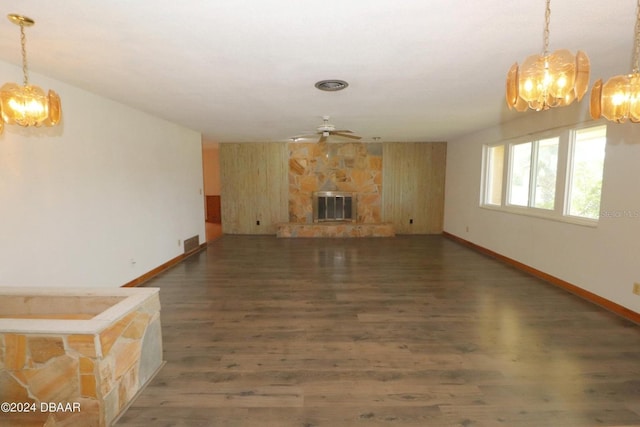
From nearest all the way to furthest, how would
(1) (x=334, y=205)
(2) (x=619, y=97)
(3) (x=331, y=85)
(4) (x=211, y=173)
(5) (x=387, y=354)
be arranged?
1. (2) (x=619, y=97)
2. (5) (x=387, y=354)
3. (3) (x=331, y=85)
4. (1) (x=334, y=205)
5. (4) (x=211, y=173)

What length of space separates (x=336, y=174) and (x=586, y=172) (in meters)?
4.81

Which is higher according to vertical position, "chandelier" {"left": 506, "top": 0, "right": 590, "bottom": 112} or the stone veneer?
"chandelier" {"left": 506, "top": 0, "right": 590, "bottom": 112}

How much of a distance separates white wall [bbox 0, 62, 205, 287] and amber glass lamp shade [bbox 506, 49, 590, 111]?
11.5 feet

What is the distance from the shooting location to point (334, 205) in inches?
298

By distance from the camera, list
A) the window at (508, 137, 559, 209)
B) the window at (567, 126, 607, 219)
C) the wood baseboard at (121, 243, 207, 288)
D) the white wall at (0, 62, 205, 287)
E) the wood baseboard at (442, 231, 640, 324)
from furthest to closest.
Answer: the window at (508, 137, 559, 209) → the wood baseboard at (121, 243, 207, 288) → the window at (567, 126, 607, 219) → the wood baseboard at (442, 231, 640, 324) → the white wall at (0, 62, 205, 287)

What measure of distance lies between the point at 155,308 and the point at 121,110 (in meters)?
2.75

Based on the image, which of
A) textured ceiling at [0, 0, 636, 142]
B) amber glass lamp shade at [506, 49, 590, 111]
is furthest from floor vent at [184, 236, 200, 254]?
amber glass lamp shade at [506, 49, 590, 111]

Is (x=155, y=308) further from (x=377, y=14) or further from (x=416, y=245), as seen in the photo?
(x=416, y=245)

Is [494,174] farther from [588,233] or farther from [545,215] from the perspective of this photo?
[588,233]

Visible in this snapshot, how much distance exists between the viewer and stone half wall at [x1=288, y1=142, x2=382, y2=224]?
7.51 m

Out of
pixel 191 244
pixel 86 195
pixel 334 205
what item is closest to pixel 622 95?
pixel 86 195

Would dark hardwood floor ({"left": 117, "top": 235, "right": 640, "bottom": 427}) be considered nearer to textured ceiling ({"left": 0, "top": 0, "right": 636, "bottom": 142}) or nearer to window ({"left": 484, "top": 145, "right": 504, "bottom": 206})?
window ({"left": 484, "top": 145, "right": 504, "bottom": 206})

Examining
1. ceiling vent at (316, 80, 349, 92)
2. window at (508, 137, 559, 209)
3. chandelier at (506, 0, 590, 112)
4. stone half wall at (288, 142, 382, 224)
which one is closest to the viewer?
chandelier at (506, 0, 590, 112)

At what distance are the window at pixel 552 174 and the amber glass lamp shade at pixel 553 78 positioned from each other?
9.04 feet
